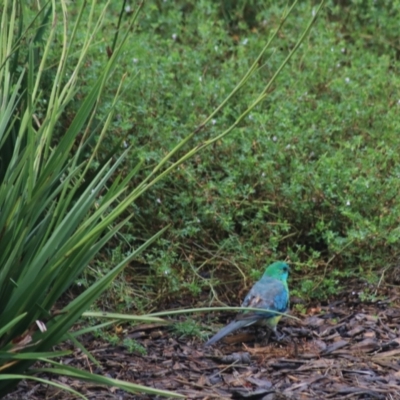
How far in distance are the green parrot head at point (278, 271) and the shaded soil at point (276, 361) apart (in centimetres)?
27

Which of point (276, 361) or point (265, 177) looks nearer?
point (276, 361)

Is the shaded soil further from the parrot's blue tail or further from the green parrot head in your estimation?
the green parrot head

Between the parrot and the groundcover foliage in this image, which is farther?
the groundcover foliage

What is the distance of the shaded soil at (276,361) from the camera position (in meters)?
3.64

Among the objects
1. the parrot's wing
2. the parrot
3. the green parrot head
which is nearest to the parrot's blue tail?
the parrot

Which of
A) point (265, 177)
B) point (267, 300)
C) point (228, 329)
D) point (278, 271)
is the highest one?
point (265, 177)

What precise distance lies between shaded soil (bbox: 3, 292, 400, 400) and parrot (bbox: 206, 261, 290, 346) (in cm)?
10

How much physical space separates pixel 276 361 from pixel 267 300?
375 millimetres

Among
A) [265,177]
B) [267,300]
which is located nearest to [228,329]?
[267,300]

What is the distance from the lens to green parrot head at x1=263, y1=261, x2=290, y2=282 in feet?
14.4

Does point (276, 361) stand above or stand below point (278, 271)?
below

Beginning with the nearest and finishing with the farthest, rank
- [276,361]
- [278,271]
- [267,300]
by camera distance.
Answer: [276,361] → [267,300] → [278,271]

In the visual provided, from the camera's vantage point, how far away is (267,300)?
4.29 meters

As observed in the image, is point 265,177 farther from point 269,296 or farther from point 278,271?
point 269,296
